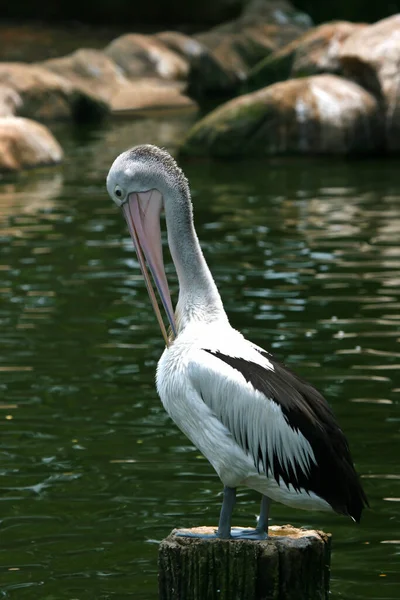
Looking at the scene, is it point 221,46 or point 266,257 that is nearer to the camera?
point 266,257

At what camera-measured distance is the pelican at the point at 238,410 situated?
3838 mm

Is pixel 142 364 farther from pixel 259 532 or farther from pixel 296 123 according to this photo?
pixel 296 123

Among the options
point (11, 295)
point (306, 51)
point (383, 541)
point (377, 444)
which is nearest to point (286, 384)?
point (383, 541)

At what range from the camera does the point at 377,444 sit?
20.3 feet

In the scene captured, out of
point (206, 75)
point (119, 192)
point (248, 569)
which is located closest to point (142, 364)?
point (119, 192)

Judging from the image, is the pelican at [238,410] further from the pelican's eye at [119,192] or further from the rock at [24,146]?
the rock at [24,146]

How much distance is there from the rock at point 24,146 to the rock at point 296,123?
186cm

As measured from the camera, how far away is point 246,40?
28.6 meters

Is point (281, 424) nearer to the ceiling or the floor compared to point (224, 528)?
nearer to the ceiling

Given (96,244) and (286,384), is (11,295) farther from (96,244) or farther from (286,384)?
(286,384)

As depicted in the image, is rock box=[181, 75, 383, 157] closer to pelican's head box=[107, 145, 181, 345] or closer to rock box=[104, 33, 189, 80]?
rock box=[104, 33, 189, 80]

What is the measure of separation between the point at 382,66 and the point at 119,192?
12.6 metres

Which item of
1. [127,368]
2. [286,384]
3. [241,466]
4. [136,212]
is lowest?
[127,368]

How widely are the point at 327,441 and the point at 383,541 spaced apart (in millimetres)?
1409
